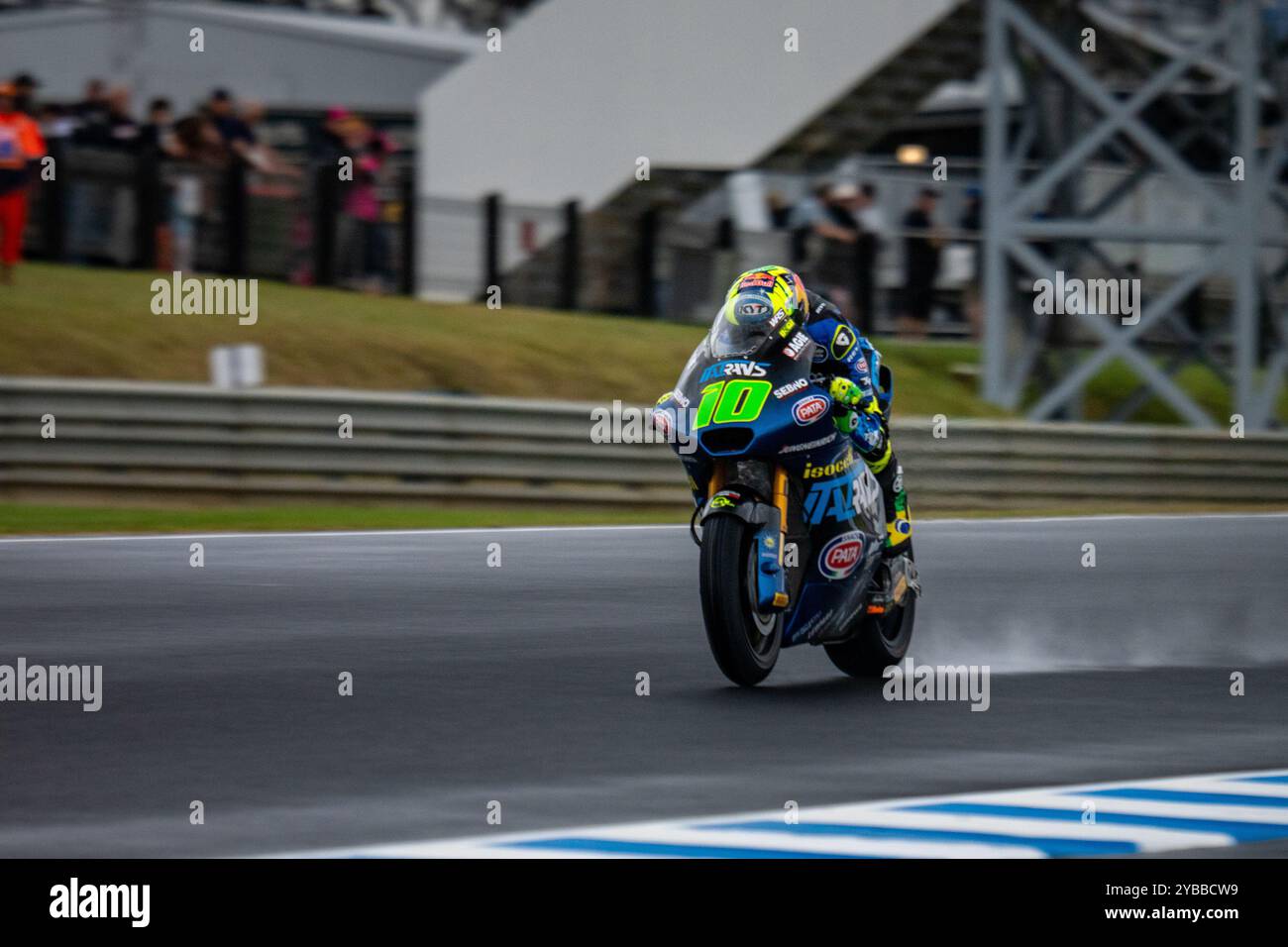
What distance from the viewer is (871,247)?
2545cm

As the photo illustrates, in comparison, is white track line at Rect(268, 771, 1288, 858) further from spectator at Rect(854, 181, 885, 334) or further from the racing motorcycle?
spectator at Rect(854, 181, 885, 334)

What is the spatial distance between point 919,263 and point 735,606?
17.2 m

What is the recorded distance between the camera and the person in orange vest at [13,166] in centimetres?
2134

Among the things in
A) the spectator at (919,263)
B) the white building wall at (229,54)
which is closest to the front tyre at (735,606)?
the spectator at (919,263)

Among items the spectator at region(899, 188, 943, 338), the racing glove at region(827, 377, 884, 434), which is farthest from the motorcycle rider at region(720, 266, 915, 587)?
the spectator at region(899, 188, 943, 338)

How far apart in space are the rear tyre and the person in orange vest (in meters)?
12.7

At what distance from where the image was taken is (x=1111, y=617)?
12914 millimetres

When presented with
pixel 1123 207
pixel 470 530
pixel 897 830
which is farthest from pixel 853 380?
pixel 1123 207

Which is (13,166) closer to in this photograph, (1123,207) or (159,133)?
(159,133)

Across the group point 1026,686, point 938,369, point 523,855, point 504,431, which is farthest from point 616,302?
point 523,855

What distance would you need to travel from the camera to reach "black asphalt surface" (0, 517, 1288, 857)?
299 inches

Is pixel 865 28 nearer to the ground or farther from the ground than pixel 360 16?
nearer to the ground

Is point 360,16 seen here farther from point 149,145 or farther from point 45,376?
point 45,376
